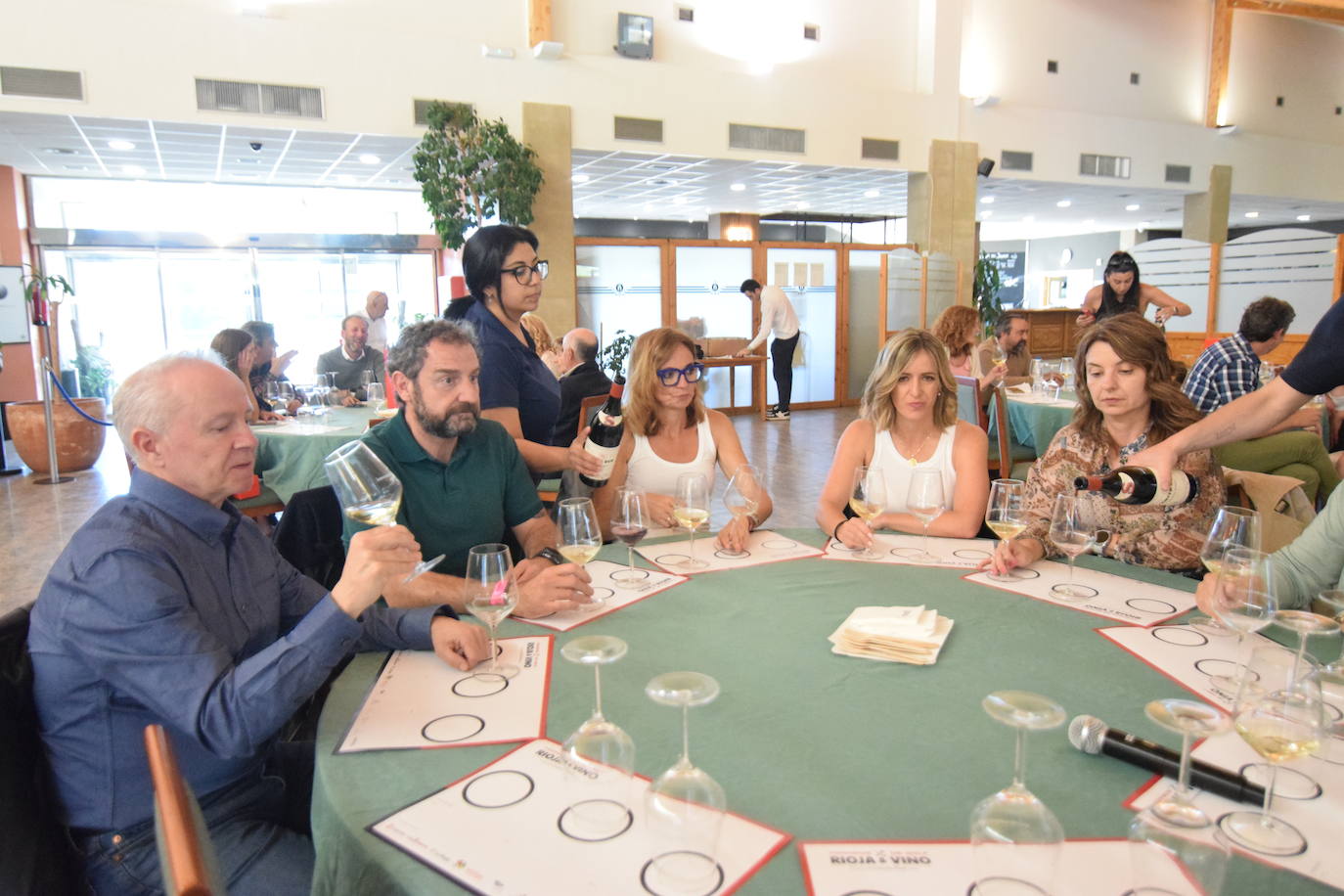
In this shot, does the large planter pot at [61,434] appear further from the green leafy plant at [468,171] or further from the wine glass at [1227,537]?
the wine glass at [1227,537]

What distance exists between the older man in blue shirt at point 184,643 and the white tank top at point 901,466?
1.67 meters

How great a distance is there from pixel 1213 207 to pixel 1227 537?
14988 millimetres

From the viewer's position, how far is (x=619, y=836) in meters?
1.03

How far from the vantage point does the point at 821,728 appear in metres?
1.32

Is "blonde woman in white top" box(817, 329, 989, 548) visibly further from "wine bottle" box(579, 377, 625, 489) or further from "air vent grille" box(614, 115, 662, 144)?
"air vent grille" box(614, 115, 662, 144)

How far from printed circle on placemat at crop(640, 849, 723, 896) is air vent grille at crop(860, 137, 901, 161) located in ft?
37.3

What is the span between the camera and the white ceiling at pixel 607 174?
856 centimetres

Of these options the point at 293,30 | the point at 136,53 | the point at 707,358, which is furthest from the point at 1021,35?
the point at 136,53

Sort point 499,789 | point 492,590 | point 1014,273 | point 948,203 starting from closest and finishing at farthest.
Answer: point 499,789 < point 492,590 < point 948,203 < point 1014,273

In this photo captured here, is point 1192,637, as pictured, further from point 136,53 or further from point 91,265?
point 91,265

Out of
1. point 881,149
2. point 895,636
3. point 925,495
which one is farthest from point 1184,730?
point 881,149

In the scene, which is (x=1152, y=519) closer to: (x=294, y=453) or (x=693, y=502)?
(x=693, y=502)

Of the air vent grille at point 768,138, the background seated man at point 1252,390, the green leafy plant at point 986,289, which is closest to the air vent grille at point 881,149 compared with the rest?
the air vent grille at point 768,138

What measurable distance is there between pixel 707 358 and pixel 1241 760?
10.2 meters
